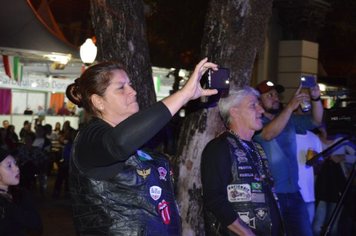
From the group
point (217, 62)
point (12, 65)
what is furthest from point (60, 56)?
point (217, 62)

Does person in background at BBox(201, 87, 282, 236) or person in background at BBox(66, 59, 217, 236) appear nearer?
person in background at BBox(66, 59, 217, 236)

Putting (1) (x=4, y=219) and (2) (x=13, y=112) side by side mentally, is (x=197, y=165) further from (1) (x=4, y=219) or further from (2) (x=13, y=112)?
(2) (x=13, y=112)

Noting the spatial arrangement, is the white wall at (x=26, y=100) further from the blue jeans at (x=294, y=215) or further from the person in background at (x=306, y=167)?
the blue jeans at (x=294, y=215)

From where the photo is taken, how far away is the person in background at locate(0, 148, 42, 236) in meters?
4.02

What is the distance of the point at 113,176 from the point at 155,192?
23cm

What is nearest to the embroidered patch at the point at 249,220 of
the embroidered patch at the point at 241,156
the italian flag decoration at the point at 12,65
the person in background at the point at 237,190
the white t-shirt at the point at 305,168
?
the person in background at the point at 237,190

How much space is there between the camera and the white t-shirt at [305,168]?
19.0 ft

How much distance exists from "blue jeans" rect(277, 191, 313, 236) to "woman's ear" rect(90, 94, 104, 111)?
301cm

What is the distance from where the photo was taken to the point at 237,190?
3.62 m

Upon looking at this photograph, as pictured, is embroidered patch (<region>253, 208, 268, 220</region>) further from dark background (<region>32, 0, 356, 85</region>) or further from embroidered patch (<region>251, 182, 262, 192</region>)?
dark background (<region>32, 0, 356, 85</region>)

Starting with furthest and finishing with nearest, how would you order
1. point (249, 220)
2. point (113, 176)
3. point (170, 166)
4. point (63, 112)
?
1. point (63, 112)
2. point (249, 220)
3. point (170, 166)
4. point (113, 176)

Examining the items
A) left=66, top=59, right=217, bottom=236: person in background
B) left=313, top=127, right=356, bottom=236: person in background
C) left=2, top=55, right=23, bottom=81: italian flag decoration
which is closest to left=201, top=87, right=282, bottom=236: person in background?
left=66, top=59, right=217, bottom=236: person in background

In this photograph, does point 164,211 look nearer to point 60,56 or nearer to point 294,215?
point 294,215

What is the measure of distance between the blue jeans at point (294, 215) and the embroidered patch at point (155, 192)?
109 inches
